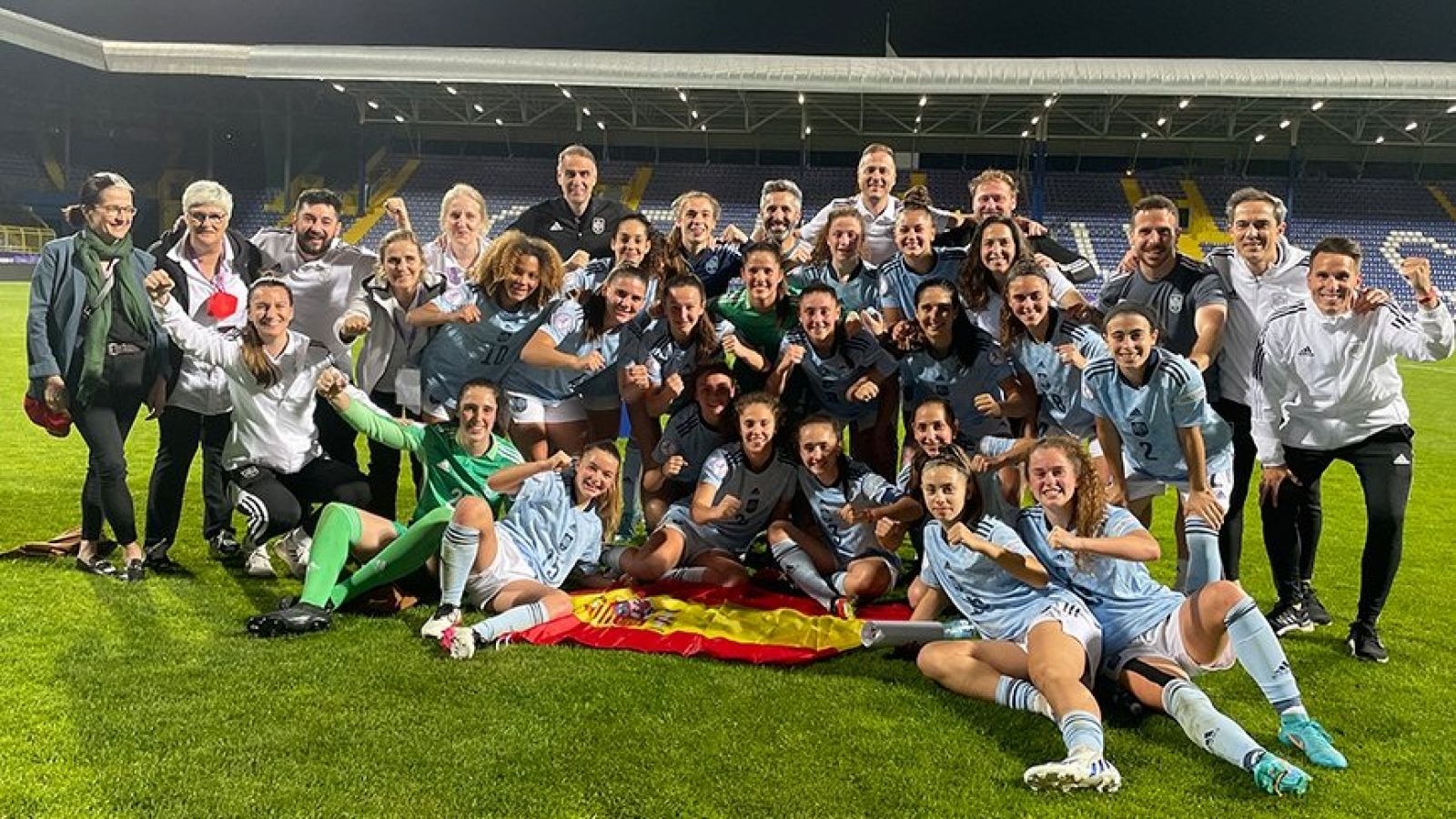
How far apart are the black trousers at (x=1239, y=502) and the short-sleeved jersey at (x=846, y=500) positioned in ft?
4.91

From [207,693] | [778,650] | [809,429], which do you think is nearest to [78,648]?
[207,693]

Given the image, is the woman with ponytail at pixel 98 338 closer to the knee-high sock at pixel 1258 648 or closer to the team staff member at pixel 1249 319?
the knee-high sock at pixel 1258 648

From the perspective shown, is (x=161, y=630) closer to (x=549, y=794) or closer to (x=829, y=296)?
(x=549, y=794)

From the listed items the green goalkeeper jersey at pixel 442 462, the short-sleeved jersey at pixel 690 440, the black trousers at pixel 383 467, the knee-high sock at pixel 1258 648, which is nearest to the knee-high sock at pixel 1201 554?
the knee-high sock at pixel 1258 648

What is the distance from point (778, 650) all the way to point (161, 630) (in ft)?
7.84

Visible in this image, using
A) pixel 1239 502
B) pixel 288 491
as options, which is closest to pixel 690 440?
pixel 288 491

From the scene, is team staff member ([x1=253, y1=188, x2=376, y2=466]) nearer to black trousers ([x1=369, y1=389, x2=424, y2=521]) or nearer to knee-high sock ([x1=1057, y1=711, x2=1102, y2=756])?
black trousers ([x1=369, y1=389, x2=424, y2=521])

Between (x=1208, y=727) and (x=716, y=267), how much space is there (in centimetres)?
324

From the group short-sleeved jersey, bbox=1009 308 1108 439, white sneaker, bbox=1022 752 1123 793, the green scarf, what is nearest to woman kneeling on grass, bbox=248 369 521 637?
the green scarf

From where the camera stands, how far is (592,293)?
483 centimetres

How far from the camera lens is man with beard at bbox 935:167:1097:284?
4.82m

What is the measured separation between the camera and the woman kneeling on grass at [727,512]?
439 centimetres

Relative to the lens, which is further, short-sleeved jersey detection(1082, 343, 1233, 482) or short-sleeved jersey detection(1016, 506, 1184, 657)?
short-sleeved jersey detection(1082, 343, 1233, 482)

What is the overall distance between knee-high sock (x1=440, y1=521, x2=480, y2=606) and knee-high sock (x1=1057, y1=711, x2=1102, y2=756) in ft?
7.37
